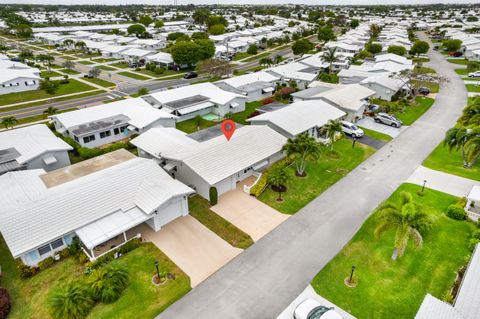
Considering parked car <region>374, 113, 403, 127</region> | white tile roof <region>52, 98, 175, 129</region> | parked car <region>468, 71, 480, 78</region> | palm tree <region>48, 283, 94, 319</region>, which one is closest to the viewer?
palm tree <region>48, 283, 94, 319</region>

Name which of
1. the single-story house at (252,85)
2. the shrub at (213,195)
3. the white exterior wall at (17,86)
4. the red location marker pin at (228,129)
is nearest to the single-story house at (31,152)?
the red location marker pin at (228,129)

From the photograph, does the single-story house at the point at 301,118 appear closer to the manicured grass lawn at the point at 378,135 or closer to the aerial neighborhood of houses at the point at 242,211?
the aerial neighborhood of houses at the point at 242,211

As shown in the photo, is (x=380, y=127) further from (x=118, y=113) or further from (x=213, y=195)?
(x=118, y=113)

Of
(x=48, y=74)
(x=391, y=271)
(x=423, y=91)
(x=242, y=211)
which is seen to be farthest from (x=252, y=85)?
(x=48, y=74)

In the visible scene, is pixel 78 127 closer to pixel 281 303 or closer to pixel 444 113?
pixel 281 303

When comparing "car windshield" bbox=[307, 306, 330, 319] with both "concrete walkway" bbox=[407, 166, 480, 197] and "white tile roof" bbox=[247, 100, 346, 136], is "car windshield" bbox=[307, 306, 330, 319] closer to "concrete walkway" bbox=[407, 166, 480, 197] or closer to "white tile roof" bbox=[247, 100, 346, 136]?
"concrete walkway" bbox=[407, 166, 480, 197]

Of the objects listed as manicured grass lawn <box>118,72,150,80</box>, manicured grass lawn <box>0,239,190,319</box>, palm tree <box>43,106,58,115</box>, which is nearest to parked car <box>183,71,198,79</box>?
manicured grass lawn <box>118,72,150,80</box>

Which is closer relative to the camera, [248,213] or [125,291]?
[125,291]
